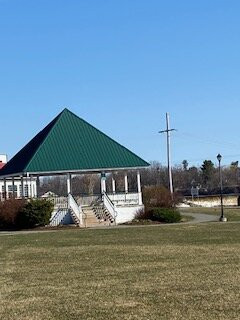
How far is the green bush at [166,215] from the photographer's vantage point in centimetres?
4031

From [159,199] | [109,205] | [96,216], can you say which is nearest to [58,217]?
[96,216]

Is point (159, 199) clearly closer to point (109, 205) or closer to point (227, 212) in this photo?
point (109, 205)

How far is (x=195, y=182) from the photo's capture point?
135250 millimetres

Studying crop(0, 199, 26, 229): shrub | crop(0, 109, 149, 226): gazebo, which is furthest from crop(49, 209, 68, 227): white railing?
crop(0, 199, 26, 229): shrub

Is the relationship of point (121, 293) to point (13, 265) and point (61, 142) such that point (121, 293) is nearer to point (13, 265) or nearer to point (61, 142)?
point (13, 265)

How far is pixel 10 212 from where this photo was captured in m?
39.9

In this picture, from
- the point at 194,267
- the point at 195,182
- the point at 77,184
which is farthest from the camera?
the point at 195,182

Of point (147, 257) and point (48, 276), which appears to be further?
point (147, 257)

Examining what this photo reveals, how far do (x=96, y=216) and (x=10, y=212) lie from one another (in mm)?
5488

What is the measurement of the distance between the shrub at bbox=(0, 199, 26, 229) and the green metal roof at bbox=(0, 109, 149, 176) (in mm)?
→ 2506

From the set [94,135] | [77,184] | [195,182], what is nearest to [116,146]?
[94,135]

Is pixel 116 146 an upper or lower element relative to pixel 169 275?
upper

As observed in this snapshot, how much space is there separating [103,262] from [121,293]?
17.6ft

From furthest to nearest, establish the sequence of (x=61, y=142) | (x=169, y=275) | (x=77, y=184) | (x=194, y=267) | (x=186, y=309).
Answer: (x=77, y=184)
(x=61, y=142)
(x=194, y=267)
(x=169, y=275)
(x=186, y=309)
